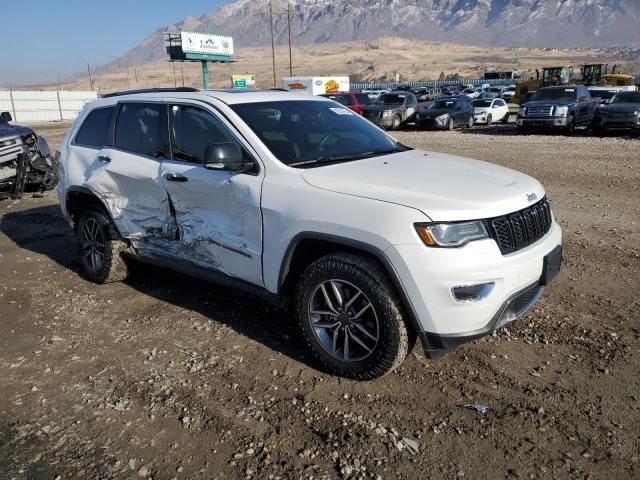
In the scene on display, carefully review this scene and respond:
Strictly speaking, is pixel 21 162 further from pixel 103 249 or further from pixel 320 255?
pixel 320 255

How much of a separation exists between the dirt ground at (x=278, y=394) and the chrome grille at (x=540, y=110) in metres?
15.2

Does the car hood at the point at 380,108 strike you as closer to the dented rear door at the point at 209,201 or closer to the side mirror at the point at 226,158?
the dented rear door at the point at 209,201

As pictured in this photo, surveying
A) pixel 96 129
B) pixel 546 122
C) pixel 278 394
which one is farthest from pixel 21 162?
pixel 546 122

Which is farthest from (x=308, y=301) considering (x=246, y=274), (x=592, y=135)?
(x=592, y=135)

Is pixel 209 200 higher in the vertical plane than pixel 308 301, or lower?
higher

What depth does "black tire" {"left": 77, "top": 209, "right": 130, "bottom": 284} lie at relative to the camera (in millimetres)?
5207

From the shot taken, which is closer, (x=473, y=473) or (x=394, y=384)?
(x=473, y=473)

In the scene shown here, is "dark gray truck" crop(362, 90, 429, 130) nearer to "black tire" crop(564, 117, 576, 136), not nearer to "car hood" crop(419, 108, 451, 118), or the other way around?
"car hood" crop(419, 108, 451, 118)

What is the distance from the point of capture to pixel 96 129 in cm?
541

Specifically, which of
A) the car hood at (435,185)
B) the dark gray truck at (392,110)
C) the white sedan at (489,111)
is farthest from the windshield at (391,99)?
the car hood at (435,185)

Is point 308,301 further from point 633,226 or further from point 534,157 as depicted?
point 534,157

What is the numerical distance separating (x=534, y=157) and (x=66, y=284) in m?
11.6

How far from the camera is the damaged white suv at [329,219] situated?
3.15 m

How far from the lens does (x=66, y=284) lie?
560cm
